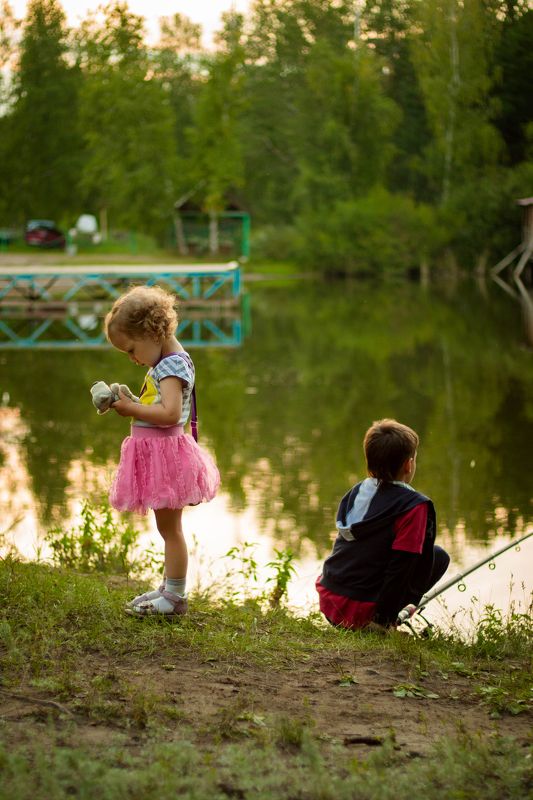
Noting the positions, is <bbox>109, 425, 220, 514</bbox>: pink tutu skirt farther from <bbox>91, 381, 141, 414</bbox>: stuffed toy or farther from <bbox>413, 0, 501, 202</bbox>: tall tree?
<bbox>413, 0, 501, 202</bbox>: tall tree

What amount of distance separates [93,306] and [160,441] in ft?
68.2

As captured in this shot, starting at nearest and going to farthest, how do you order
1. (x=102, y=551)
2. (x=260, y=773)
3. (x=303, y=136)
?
(x=260, y=773) → (x=102, y=551) → (x=303, y=136)

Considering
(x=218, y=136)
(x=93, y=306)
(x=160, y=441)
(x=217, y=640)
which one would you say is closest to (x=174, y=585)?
(x=217, y=640)

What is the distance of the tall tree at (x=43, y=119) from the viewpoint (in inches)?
1623

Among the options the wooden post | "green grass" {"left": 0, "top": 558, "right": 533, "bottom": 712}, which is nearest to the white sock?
"green grass" {"left": 0, "top": 558, "right": 533, "bottom": 712}

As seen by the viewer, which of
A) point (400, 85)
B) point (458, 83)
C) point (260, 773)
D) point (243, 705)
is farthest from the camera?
point (400, 85)

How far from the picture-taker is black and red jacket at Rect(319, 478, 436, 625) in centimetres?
388

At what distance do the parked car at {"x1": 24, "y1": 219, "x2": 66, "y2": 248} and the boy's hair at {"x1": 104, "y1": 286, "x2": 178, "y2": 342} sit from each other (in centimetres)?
4023

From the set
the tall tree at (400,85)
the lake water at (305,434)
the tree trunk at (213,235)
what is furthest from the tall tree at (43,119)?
the lake water at (305,434)

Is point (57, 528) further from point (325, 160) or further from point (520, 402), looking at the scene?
point (325, 160)

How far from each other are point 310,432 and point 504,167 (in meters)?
22.5

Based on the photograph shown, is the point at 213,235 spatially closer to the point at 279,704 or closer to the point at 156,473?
the point at 156,473

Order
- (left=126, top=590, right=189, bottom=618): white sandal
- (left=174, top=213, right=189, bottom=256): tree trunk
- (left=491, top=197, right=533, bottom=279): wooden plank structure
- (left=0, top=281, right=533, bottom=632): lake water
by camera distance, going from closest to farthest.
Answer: (left=126, top=590, right=189, bottom=618): white sandal < (left=0, top=281, right=533, bottom=632): lake water < (left=491, top=197, right=533, bottom=279): wooden plank structure < (left=174, top=213, right=189, bottom=256): tree trunk

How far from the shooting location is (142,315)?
11.7 ft
